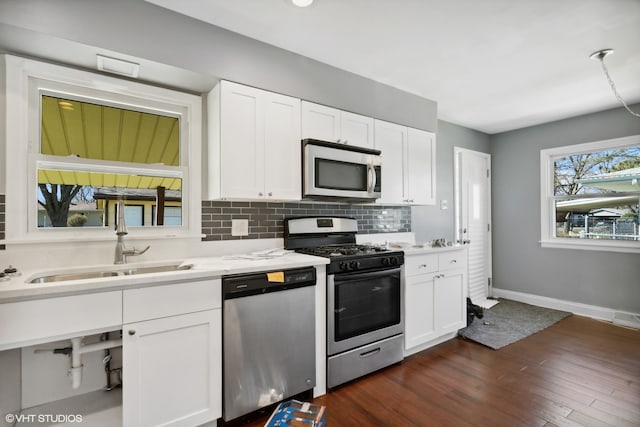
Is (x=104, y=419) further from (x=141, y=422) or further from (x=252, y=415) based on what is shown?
(x=252, y=415)

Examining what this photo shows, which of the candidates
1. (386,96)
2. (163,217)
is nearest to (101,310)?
(163,217)

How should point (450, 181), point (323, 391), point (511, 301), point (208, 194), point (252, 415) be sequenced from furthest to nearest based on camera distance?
point (511, 301), point (450, 181), point (208, 194), point (323, 391), point (252, 415)

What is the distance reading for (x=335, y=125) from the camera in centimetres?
267

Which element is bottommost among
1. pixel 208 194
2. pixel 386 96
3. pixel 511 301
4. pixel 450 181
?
pixel 511 301

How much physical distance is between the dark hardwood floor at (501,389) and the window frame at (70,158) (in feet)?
5.14

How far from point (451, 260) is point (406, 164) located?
1.06 m

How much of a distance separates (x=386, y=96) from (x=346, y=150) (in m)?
0.87

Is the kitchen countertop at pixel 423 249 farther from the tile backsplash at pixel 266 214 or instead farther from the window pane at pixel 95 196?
the window pane at pixel 95 196

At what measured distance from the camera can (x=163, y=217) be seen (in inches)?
89.4

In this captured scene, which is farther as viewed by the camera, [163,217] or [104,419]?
[163,217]

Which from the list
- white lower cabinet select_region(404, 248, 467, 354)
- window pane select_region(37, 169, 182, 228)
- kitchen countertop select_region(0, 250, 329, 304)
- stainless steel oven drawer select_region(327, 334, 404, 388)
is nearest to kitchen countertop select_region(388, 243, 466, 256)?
white lower cabinet select_region(404, 248, 467, 354)

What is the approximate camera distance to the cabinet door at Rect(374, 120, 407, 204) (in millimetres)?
3008

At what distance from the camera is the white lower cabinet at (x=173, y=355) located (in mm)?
1544

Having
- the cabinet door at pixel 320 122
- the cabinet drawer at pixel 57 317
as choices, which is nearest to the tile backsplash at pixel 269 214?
the cabinet door at pixel 320 122
